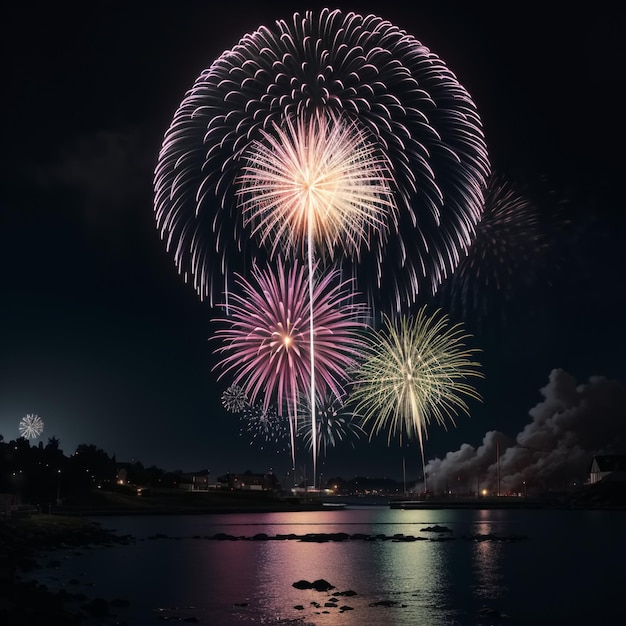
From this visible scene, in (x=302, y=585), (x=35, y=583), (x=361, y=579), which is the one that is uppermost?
(x=35, y=583)

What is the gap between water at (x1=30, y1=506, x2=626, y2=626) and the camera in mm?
45750

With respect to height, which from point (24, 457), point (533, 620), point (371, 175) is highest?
point (371, 175)

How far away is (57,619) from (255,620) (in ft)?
37.5

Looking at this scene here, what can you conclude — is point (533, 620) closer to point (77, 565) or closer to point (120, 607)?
point (120, 607)

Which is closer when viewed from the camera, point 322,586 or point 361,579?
point 322,586

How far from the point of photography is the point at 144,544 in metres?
92.4

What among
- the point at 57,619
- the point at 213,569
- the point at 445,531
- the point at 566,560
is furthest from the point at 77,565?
the point at 445,531

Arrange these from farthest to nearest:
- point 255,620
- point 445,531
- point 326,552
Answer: point 445,531 → point 326,552 → point 255,620

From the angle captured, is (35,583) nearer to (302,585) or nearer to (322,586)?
(302,585)

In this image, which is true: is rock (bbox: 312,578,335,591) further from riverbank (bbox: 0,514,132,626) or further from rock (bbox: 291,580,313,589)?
riverbank (bbox: 0,514,132,626)

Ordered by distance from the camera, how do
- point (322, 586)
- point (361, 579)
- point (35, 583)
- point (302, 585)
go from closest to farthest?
point (35, 583) < point (322, 586) < point (302, 585) < point (361, 579)

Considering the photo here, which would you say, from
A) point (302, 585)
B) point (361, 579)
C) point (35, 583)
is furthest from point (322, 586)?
point (35, 583)

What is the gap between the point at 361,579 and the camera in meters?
60.8

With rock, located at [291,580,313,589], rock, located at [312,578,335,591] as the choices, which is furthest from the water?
rock, located at [312,578,335,591]
